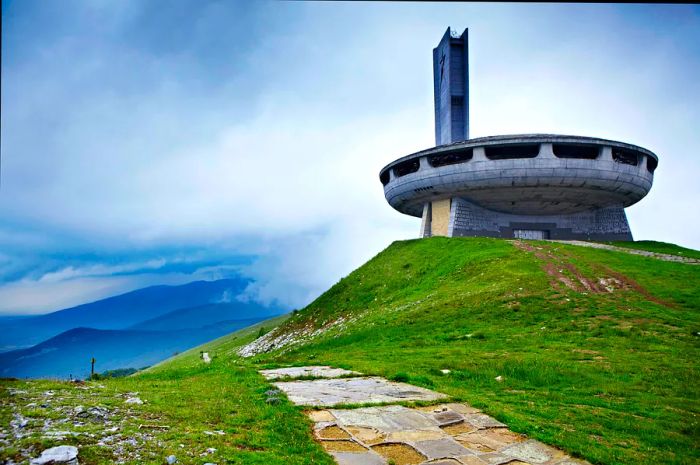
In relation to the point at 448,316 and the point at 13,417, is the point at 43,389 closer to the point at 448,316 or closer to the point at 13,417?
the point at 13,417

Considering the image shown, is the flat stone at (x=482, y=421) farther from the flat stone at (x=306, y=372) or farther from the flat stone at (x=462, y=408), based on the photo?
the flat stone at (x=306, y=372)

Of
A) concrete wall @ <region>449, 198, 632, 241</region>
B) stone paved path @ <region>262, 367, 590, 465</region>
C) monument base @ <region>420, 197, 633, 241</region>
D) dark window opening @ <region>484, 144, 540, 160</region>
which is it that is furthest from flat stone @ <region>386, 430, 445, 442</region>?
dark window opening @ <region>484, 144, 540, 160</region>

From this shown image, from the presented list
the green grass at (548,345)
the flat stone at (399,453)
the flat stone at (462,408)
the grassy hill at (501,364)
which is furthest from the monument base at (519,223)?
the flat stone at (399,453)

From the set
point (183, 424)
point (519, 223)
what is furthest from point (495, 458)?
point (519, 223)

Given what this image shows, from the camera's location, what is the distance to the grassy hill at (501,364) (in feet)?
23.1

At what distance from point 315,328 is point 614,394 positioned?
21.6m

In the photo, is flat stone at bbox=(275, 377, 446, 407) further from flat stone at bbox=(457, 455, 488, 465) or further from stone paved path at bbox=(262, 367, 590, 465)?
flat stone at bbox=(457, 455, 488, 465)

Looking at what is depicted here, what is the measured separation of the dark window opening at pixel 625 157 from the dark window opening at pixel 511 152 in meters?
8.18

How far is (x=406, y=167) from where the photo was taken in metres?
50.6

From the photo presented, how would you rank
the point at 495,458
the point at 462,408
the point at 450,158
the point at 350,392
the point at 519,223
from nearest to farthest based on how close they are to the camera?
the point at 495,458 < the point at 462,408 < the point at 350,392 < the point at 450,158 < the point at 519,223

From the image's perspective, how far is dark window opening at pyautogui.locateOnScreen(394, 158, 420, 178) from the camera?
49062 mm

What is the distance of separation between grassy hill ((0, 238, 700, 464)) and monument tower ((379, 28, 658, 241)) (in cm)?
1211

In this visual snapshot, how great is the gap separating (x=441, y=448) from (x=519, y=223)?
47.7m

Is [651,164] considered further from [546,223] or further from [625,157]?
[546,223]
